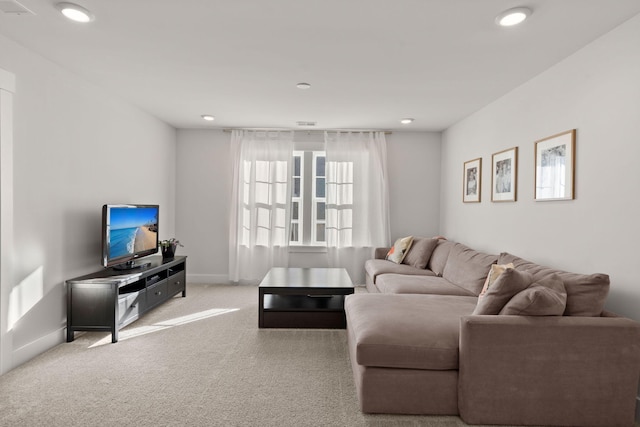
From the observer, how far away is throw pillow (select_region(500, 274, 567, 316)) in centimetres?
220

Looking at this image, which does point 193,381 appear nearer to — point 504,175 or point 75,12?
point 75,12

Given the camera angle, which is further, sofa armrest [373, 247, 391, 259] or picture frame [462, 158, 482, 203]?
sofa armrest [373, 247, 391, 259]

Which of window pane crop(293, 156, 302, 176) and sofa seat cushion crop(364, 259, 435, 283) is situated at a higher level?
window pane crop(293, 156, 302, 176)

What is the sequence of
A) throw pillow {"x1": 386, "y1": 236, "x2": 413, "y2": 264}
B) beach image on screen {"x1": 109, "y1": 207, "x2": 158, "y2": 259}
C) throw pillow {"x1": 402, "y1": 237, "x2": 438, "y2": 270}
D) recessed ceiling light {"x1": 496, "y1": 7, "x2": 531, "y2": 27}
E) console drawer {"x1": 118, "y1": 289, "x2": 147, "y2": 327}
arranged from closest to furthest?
recessed ceiling light {"x1": 496, "y1": 7, "x2": 531, "y2": 27} < console drawer {"x1": 118, "y1": 289, "x2": 147, "y2": 327} < beach image on screen {"x1": 109, "y1": 207, "x2": 158, "y2": 259} < throw pillow {"x1": 402, "y1": 237, "x2": 438, "y2": 270} < throw pillow {"x1": 386, "y1": 236, "x2": 413, "y2": 264}

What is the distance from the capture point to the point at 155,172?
536 cm

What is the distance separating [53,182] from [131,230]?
3.39 feet

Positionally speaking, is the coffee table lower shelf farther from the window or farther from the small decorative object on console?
the window

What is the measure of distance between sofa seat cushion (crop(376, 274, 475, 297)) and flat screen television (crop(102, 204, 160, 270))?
2669 mm

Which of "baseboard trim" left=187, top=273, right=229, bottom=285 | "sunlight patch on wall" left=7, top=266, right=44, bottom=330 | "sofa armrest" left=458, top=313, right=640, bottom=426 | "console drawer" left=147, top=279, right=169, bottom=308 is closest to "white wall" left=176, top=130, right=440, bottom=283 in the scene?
"baseboard trim" left=187, top=273, right=229, bottom=285

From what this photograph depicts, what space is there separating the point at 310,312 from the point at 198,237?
298cm

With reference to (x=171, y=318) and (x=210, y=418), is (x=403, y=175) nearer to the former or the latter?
(x=171, y=318)

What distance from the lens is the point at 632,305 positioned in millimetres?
2359

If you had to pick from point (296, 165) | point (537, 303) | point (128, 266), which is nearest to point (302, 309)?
point (128, 266)

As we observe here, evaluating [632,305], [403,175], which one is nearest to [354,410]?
[632,305]
